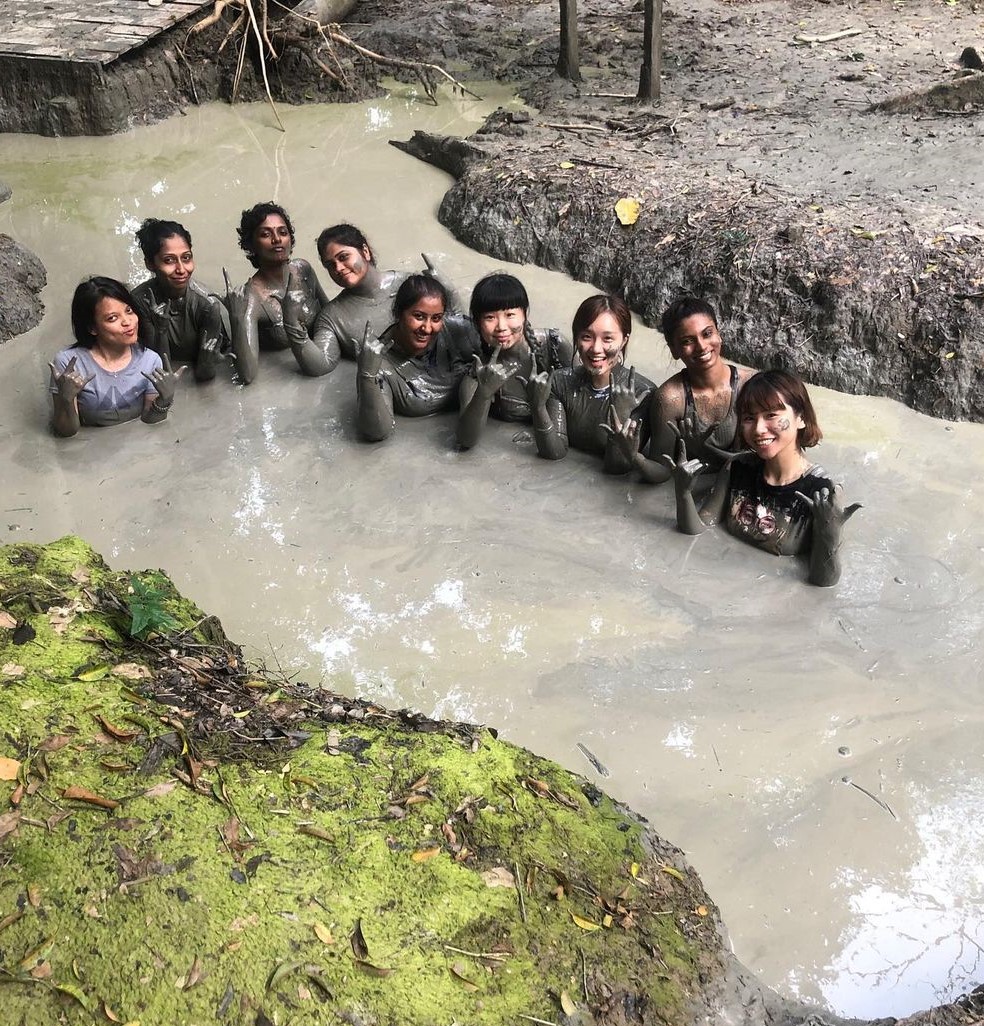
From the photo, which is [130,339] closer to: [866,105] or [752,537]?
[752,537]

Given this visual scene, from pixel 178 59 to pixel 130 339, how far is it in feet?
18.4

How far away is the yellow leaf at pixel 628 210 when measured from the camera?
Answer: 20.0ft

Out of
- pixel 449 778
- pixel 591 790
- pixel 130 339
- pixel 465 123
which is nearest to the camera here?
pixel 449 778

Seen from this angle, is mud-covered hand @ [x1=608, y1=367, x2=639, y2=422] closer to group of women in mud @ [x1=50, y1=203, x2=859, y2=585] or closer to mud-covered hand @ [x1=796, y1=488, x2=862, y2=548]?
group of women in mud @ [x1=50, y1=203, x2=859, y2=585]

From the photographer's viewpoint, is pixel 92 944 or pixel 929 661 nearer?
pixel 92 944

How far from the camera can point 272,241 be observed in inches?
212

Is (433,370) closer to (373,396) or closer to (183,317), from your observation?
(373,396)

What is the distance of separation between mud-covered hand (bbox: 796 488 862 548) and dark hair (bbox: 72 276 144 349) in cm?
335

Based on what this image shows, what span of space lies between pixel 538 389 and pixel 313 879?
8.91 feet

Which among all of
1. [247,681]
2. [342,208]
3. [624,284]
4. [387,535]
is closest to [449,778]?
[247,681]

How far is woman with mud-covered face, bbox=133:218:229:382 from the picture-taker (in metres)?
5.19

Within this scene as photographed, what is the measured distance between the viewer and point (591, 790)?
9.11 feet

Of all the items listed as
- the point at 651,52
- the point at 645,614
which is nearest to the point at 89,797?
the point at 645,614

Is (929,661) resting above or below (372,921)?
below
